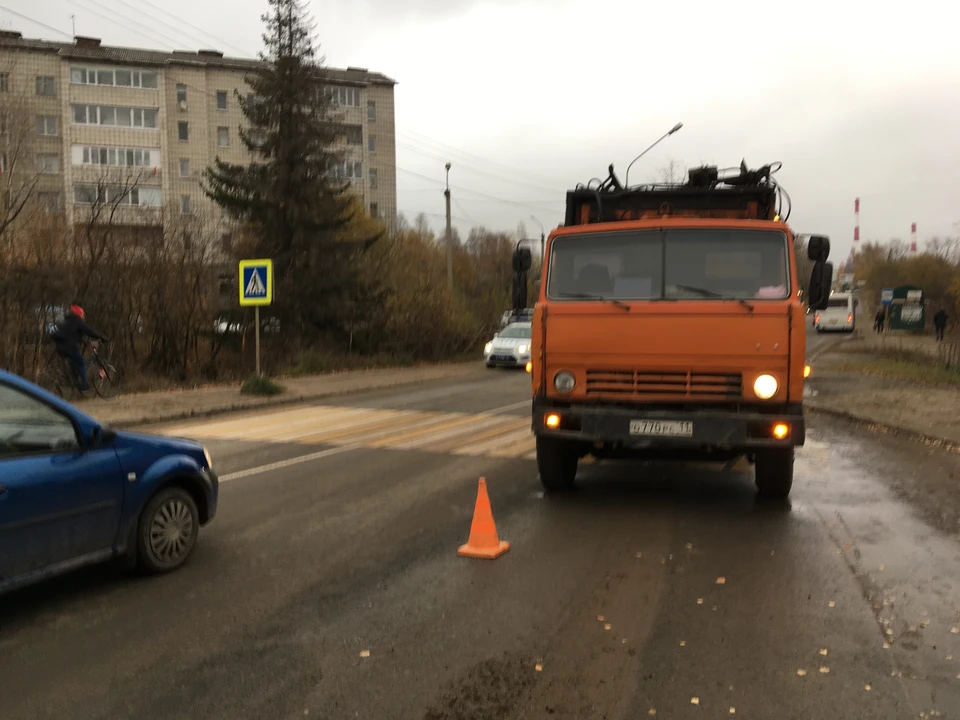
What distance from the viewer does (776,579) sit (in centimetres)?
530

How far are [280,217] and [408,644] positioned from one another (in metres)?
21.4

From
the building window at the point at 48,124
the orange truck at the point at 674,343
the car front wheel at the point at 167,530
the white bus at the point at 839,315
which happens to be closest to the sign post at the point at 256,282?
the orange truck at the point at 674,343

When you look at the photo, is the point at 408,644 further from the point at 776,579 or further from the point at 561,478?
the point at 561,478

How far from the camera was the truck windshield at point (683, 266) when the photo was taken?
7.09m

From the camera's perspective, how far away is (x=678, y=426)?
22.0 feet

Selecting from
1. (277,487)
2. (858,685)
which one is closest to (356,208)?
(277,487)

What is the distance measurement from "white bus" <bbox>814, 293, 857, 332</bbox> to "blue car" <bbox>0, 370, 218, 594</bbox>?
58073 mm

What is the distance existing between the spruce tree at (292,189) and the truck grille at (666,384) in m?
17.9

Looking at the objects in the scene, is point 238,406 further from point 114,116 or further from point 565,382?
point 114,116

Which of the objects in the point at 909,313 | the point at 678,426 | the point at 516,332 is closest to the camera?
the point at 678,426

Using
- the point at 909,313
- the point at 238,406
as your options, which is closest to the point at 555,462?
the point at 238,406

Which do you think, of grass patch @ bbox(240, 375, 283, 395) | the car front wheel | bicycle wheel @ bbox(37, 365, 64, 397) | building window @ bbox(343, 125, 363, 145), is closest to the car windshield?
grass patch @ bbox(240, 375, 283, 395)

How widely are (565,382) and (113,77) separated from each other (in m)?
59.5

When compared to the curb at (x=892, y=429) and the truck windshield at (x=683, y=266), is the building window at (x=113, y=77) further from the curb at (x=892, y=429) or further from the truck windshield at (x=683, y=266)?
the truck windshield at (x=683, y=266)
